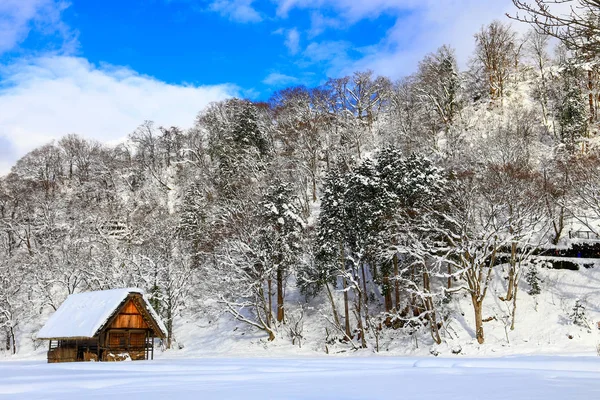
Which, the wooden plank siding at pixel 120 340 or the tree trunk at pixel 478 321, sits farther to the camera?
the wooden plank siding at pixel 120 340

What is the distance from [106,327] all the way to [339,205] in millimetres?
18114

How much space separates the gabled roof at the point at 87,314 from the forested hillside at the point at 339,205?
368 inches

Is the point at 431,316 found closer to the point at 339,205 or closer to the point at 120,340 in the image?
the point at 339,205

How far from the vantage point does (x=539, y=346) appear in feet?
91.6

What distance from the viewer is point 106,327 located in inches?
1180

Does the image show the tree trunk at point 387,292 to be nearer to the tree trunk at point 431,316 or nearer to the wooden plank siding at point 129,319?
the tree trunk at point 431,316

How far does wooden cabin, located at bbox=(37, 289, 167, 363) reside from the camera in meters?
30.2

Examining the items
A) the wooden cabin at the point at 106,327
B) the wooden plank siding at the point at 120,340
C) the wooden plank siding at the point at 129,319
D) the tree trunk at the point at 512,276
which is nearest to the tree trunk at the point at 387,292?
A: the tree trunk at the point at 512,276

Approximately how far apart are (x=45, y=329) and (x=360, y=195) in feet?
78.3

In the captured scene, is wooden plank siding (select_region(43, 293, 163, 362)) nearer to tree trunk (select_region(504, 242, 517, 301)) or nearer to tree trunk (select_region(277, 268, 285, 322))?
tree trunk (select_region(277, 268, 285, 322))

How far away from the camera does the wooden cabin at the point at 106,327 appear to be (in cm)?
3025

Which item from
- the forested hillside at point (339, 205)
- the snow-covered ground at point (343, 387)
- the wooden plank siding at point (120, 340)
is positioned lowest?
the wooden plank siding at point (120, 340)

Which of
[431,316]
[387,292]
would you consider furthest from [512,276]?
[387,292]

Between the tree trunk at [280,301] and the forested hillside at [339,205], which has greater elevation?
the forested hillside at [339,205]
